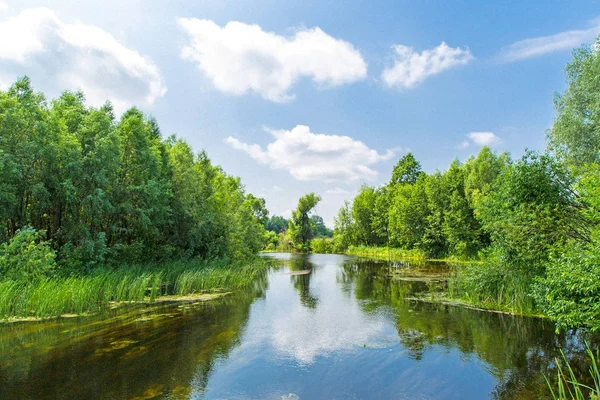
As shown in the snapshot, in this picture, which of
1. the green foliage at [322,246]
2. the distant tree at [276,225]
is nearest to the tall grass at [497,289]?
the green foliage at [322,246]

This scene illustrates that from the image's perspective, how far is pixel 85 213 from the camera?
1675 centimetres

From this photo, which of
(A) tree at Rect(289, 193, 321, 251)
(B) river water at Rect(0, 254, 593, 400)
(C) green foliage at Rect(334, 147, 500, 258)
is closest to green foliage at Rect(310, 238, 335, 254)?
(A) tree at Rect(289, 193, 321, 251)

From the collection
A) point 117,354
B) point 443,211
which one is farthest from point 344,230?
point 117,354

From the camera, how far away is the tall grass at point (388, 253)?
1759 inches

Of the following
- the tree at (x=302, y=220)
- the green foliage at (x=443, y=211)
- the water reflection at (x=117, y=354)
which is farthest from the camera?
the tree at (x=302, y=220)

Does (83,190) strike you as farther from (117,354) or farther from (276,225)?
(276,225)

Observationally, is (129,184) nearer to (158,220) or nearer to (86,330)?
(158,220)

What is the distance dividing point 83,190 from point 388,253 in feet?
141

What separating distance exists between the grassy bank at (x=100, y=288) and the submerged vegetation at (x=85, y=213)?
42mm

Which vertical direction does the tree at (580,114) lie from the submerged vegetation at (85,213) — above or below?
above

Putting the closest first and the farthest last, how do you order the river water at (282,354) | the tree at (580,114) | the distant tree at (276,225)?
the river water at (282,354)
the tree at (580,114)
the distant tree at (276,225)

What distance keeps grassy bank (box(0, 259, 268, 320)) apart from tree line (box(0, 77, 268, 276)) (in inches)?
37.5

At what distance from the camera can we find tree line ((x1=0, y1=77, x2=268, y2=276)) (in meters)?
14.4

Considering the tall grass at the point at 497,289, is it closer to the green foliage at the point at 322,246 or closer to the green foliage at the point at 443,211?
the green foliage at the point at 443,211
